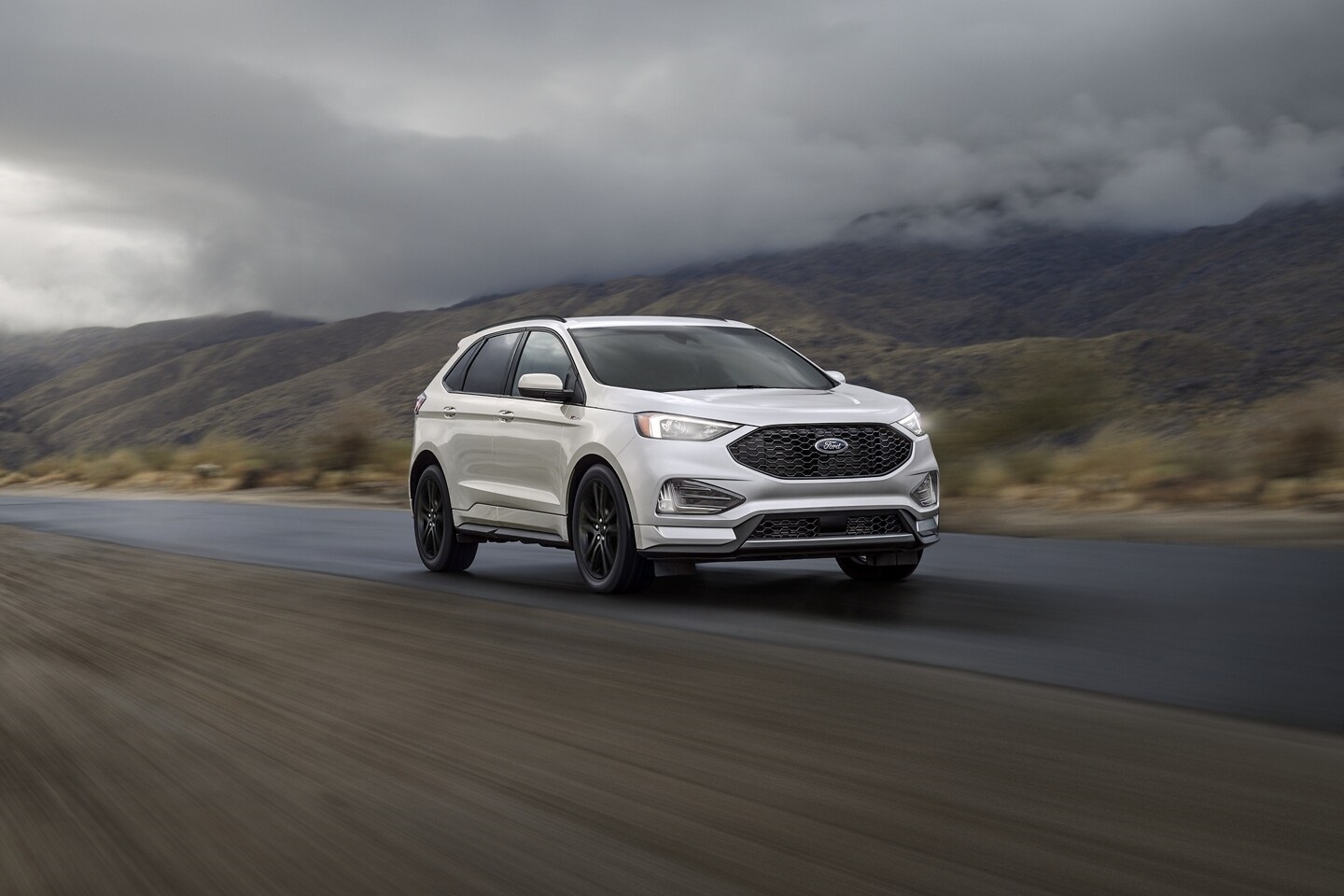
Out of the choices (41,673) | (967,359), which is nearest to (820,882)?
(41,673)

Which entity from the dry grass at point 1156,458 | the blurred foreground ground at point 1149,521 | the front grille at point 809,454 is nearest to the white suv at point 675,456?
the front grille at point 809,454

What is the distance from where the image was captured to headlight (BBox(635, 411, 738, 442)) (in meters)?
9.49

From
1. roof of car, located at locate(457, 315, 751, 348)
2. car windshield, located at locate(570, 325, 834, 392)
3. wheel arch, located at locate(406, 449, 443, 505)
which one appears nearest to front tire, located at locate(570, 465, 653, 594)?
car windshield, located at locate(570, 325, 834, 392)

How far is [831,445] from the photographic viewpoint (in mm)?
9547

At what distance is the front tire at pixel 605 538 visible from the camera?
9688 millimetres

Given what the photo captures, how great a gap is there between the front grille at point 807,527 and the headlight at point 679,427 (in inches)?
23.7

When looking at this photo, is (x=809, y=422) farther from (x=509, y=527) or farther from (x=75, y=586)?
(x=75, y=586)

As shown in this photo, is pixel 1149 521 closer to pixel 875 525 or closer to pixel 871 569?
pixel 871 569

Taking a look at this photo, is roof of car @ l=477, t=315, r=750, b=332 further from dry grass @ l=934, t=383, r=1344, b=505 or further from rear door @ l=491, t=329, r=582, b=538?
dry grass @ l=934, t=383, r=1344, b=505

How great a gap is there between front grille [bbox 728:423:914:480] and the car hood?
0.06 m

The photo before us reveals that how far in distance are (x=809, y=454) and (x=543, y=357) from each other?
8.05 feet

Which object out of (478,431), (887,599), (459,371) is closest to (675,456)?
Answer: (887,599)

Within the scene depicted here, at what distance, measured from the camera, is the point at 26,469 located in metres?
45.0

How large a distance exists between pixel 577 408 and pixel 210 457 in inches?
1022
